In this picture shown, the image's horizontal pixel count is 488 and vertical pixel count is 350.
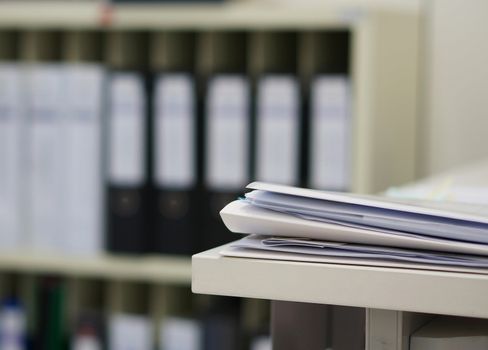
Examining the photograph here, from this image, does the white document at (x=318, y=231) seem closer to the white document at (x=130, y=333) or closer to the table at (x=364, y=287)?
the table at (x=364, y=287)

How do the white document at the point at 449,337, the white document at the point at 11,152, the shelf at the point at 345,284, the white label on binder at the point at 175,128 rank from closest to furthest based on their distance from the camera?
the shelf at the point at 345,284
the white document at the point at 449,337
the white label on binder at the point at 175,128
the white document at the point at 11,152

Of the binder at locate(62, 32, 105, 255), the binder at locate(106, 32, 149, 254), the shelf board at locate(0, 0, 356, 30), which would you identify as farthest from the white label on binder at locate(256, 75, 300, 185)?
the binder at locate(62, 32, 105, 255)

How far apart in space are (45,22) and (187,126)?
398 millimetres

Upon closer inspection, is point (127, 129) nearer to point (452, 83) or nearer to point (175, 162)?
point (175, 162)

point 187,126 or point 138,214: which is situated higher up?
point 187,126

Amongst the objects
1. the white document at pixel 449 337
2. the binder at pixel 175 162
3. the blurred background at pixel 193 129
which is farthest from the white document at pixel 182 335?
the white document at pixel 449 337

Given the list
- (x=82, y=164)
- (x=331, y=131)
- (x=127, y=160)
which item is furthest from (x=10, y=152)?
(x=331, y=131)

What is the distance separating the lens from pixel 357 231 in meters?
0.63

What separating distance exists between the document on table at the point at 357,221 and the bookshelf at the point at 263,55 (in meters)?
1.12

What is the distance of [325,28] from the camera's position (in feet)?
6.19

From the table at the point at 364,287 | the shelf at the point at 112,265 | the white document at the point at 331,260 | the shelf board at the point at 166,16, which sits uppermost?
the shelf board at the point at 166,16

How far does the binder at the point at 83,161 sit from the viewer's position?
1963mm

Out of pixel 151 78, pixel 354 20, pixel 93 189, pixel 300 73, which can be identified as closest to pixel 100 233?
pixel 93 189

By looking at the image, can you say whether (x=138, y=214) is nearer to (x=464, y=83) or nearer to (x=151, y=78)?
(x=151, y=78)
